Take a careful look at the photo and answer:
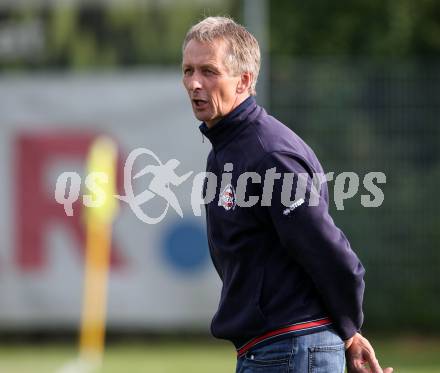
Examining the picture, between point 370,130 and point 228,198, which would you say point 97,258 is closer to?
point 370,130

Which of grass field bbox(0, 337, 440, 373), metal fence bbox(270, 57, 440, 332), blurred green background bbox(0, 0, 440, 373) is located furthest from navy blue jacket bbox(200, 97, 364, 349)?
metal fence bbox(270, 57, 440, 332)

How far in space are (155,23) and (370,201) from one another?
3.09 m

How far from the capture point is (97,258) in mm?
11500

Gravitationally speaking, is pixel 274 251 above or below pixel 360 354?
above

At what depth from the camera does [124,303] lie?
11.8m

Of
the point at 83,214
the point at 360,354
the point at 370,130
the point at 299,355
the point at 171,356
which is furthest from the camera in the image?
the point at 370,130

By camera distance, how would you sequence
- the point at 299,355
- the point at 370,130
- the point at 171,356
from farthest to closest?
the point at 370,130 < the point at 171,356 < the point at 299,355

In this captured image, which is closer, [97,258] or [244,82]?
[244,82]

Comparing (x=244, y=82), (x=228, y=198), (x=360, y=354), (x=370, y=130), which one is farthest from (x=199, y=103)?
(x=370, y=130)

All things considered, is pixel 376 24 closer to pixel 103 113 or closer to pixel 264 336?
pixel 103 113

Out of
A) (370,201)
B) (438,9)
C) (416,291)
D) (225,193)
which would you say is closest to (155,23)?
(370,201)

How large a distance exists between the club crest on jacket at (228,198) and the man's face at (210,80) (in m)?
0.28

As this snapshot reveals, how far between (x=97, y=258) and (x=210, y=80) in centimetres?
767

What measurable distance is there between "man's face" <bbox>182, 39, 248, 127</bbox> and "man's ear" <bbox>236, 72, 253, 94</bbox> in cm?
2
